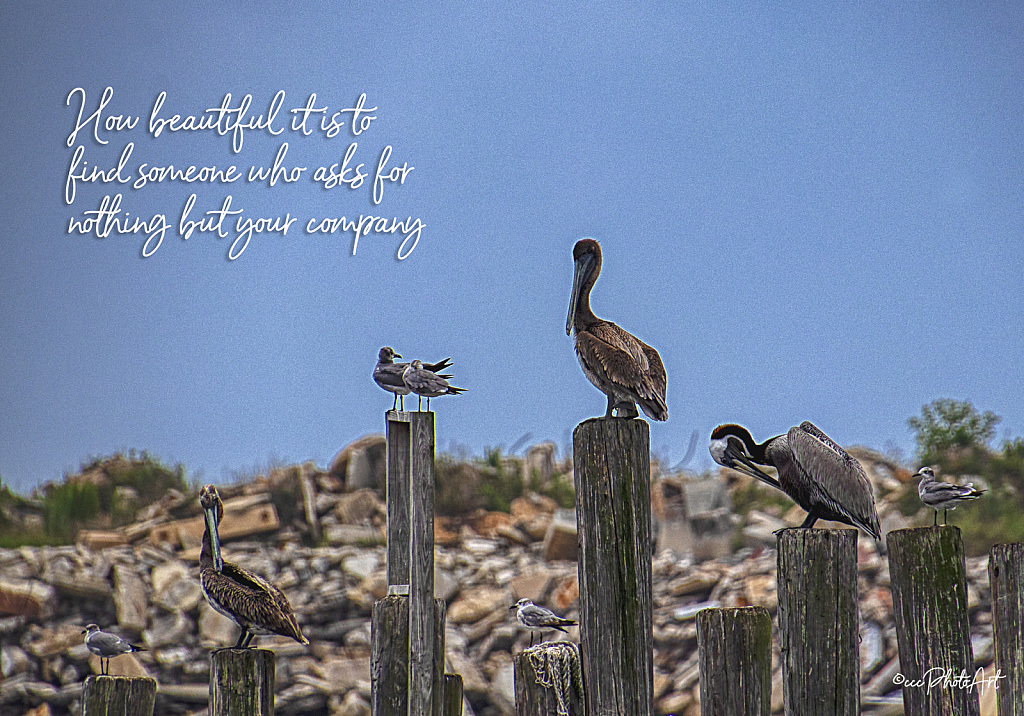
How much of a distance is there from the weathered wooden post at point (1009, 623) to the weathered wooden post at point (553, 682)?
6.16 ft

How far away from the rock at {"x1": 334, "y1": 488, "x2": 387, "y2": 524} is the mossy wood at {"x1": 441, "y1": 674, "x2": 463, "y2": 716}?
10.2m

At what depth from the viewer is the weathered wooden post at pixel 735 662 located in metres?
4.30

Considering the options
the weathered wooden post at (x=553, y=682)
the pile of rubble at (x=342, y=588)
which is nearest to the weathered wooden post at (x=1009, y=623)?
the weathered wooden post at (x=553, y=682)

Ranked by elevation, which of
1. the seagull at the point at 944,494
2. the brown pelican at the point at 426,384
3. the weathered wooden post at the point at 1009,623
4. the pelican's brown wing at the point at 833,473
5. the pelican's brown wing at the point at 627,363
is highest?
the brown pelican at the point at 426,384

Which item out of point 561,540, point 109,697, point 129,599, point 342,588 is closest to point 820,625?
point 109,697

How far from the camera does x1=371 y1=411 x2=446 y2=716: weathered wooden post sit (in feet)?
20.3

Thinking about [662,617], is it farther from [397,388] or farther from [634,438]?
[634,438]

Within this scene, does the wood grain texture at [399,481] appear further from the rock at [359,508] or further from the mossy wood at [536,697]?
the rock at [359,508]

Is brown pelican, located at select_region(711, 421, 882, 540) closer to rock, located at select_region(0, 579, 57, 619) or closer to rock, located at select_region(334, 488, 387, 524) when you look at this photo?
rock, located at select_region(334, 488, 387, 524)

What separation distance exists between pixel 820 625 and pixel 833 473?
4.67 feet

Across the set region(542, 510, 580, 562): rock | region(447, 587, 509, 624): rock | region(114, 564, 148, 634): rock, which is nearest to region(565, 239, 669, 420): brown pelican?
region(447, 587, 509, 624): rock

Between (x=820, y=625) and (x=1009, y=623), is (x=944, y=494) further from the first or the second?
(x=820, y=625)

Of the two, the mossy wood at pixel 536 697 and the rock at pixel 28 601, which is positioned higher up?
the rock at pixel 28 601

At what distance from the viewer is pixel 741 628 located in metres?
4.33
